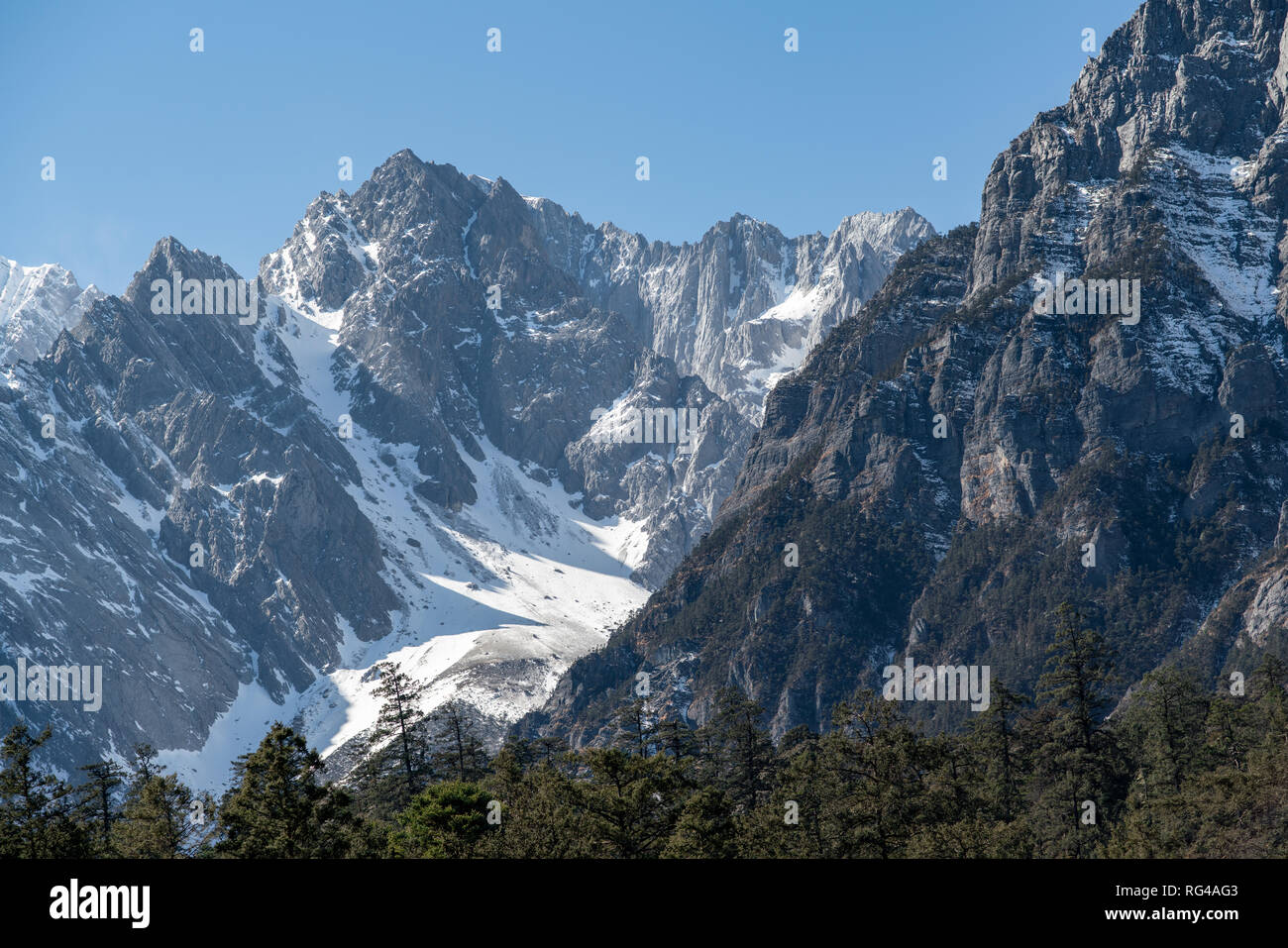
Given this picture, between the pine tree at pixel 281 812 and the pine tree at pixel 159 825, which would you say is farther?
the pine tree at pixel 159 825

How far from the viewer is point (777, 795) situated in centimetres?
8544

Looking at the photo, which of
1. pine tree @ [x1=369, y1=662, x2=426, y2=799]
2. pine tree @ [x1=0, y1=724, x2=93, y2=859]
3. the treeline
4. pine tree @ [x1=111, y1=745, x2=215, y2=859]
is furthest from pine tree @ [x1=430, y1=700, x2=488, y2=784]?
pine tree @ [x1=0, y1=724, x2=93, y2=859]

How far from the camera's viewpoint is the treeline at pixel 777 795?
65938 millimetres

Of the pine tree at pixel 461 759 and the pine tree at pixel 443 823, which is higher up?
the pine tree at pixel 461 759

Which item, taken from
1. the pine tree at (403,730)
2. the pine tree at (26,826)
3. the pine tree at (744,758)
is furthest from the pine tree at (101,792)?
the pine tree at (744,758)

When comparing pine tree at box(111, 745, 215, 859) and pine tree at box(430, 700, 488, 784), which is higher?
pine tree at box(430, 700, 488, 784)

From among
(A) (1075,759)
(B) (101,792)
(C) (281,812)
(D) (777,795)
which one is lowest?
(D) (777,795)

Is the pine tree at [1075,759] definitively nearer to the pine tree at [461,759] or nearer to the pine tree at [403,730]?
the pine tree at [461,759]

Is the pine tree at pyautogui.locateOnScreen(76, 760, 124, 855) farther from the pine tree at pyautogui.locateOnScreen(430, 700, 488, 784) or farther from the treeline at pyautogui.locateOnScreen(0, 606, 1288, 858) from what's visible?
the pine tree at pyautogui.locateOnScreen(430, 700, 488, 784)

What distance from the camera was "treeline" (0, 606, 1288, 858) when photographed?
65.9 meters

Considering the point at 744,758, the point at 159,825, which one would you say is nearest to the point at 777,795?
the point at 744,758

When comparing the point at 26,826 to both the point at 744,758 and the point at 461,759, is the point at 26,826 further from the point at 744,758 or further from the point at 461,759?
the point at 744,758
